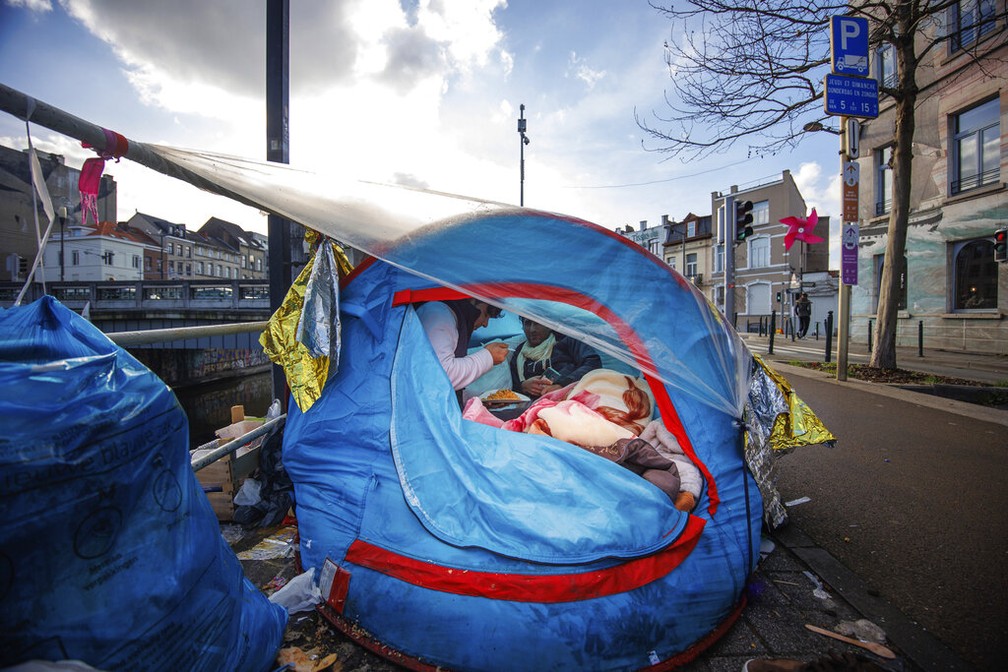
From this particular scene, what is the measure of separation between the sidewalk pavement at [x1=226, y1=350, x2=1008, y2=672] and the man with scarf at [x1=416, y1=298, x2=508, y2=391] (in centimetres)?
123

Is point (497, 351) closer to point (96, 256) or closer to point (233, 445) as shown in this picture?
point (233, 445)

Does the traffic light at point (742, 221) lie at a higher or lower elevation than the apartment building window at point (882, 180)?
lower

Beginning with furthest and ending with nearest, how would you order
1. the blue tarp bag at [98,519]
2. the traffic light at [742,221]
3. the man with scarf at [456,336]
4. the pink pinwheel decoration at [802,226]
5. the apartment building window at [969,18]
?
the apartment building window at [969,18]
the traffic light at [742,221]
the pink pinwheel decoration at [802,226]
the man with scarf at [456,336]
the blue tarp bag at [98,519]

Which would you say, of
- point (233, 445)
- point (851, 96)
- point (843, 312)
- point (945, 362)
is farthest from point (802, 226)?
point (233, 445)

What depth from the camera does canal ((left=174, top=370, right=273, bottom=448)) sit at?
1586 cm

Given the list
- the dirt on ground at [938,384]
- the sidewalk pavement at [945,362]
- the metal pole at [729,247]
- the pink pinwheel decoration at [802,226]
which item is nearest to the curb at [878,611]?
the sidewalk pavement at [945,362]

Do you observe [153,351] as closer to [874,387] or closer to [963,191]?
[874,387]

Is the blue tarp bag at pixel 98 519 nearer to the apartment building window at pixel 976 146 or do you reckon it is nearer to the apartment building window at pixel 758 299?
the apartment building window at pixel 976 146

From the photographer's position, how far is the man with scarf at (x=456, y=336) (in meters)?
2.63

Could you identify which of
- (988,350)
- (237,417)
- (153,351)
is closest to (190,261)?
(153,351)

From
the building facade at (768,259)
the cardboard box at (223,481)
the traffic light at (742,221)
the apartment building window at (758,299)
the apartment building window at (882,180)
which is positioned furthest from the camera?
the apartment building window at (758,299)

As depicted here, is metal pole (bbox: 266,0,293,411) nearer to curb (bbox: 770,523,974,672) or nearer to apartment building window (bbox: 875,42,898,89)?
curb (bbox: 770,523,974,672)

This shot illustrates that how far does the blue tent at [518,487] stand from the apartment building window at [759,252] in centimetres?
3345

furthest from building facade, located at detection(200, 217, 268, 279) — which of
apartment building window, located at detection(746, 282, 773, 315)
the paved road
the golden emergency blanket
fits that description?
the paved road
